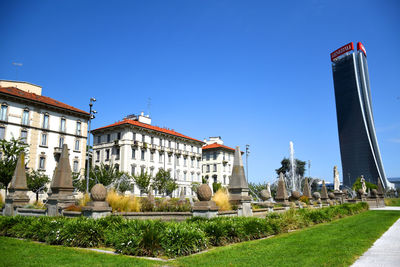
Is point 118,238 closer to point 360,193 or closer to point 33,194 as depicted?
point 360,193

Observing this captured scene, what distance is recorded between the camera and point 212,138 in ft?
289

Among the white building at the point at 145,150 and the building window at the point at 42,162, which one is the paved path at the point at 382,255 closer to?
the building window at the point at 42,162

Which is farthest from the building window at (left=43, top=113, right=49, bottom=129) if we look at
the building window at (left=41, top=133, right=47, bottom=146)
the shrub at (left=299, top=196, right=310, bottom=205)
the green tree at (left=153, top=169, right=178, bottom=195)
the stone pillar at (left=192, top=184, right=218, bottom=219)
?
the stone pillar at (left=192, top=184, right=218, bottom=219)

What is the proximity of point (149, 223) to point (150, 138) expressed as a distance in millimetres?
53326

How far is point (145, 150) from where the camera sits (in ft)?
194

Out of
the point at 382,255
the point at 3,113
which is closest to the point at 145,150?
the point at 3,113

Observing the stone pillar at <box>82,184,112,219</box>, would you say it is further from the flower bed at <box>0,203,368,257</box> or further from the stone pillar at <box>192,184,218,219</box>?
the stone pillar at <box>192,184,218,219</box>

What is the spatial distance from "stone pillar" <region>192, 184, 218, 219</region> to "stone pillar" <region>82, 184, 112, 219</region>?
11.2 ft

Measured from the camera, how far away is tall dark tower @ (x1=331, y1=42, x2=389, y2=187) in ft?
421

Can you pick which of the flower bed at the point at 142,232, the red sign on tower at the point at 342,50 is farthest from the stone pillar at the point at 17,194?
the red sign on tower at the point at 342,50

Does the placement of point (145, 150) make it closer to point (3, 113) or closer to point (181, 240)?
point (3, 113)

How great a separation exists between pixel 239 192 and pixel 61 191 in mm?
8557

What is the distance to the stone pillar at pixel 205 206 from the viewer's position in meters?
11.0

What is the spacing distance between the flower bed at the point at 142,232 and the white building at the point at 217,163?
67.5m
